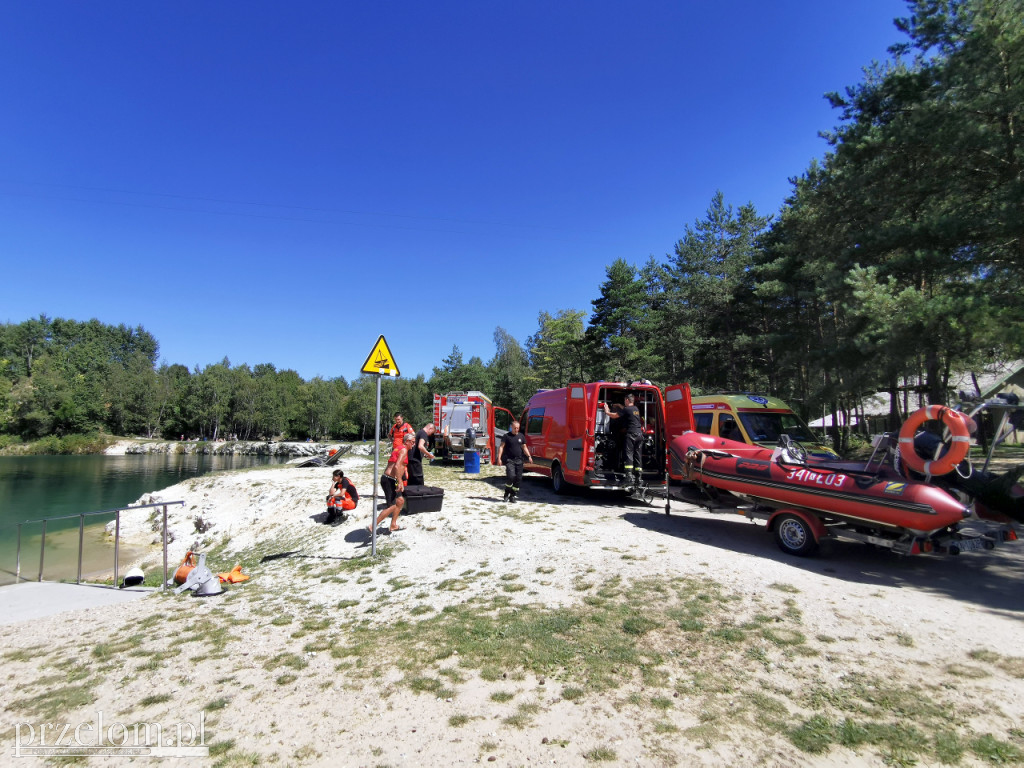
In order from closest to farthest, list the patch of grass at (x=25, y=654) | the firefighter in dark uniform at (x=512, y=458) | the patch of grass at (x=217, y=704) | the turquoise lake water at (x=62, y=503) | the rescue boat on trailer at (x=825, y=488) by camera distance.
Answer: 1. the patch of grass at (x=217, y=704)
2. the patch of grass at (x=25, y=654)
3. the rescue boat on trailer at (x=825, y=488)
4. the firefighter in dark uniform at (x=512, y=458)
5. the turquoise lake water at (x=62, y=503)

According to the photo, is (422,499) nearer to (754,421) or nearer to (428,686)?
(428,686)

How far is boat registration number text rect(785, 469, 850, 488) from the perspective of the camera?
253 inches

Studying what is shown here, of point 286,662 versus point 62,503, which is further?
point 62,503

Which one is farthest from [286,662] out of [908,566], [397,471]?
[908,566]

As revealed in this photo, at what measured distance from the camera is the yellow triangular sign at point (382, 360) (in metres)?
7.74

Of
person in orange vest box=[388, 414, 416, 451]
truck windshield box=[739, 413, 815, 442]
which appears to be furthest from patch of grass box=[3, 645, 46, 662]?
truck windshield box=[739, 413, 815, 442]

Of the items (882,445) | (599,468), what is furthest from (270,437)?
(882,445)

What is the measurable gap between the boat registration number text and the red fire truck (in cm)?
1507

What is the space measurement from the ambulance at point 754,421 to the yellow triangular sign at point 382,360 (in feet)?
23.6

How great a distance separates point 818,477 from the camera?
263 inches

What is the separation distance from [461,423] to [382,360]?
14.3 m

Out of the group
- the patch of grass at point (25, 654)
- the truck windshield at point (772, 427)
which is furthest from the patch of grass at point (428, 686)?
the truck windshield at point (772, 427)

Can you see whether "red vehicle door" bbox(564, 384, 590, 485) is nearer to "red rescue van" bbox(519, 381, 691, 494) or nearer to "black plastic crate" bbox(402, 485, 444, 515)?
"red rescue van" bbox(519, 381, 691, 494)
